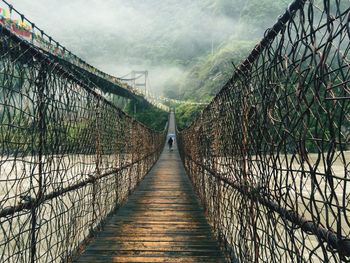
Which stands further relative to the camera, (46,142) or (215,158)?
(215,158)

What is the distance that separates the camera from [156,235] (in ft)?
9.26

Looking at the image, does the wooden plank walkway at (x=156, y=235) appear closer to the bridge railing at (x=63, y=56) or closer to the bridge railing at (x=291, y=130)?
the bridge railing at (x=291, y=130)

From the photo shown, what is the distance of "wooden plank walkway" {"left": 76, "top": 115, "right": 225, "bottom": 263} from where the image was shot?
231cm

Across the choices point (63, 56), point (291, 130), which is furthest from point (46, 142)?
point (63, 56)

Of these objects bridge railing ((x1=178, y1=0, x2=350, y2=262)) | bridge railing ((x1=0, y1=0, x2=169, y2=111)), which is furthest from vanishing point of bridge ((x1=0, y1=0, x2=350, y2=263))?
bridge railing ((x1=0, y1=0, x2=169, y2=111))

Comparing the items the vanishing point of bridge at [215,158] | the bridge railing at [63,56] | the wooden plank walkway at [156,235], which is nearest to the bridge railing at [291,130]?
the vanishing point of bridge at [215,158]

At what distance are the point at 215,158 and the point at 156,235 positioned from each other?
99 centimetres

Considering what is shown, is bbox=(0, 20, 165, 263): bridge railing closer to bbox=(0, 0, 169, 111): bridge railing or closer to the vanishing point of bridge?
the vanishing point of bridge

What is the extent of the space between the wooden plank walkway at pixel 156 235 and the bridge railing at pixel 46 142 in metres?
0.22

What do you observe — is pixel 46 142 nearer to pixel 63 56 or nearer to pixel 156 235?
pixel 156 235

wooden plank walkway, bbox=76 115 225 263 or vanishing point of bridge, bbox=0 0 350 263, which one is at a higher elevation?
vanishing point of bridge, bbox=0 0 350 263

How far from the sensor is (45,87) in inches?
62.2

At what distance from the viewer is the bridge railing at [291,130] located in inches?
28.9

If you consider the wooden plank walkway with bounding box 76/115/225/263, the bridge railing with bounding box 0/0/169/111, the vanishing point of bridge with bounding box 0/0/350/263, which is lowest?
the wooden plank walkway with bounding box 76/115/225/263
